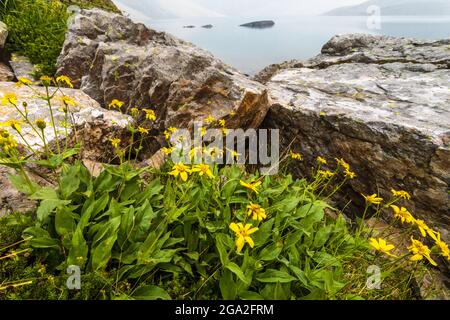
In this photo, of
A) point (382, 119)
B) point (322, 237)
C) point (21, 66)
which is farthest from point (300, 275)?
point (21, 66)

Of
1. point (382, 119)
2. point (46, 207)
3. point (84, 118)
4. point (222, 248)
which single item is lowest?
point (222, 248)

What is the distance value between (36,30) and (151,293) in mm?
5532

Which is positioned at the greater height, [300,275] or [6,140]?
[6,140]

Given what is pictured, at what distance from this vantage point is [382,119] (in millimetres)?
3811

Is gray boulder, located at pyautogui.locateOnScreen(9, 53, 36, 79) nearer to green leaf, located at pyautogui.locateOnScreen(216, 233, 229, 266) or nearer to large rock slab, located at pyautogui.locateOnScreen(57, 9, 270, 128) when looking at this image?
large rock slab, located at pyautogui.locateOnScreen(57, 9, 270, 128)

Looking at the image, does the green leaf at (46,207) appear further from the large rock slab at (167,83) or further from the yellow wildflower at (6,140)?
the large rock slab at (167,83)

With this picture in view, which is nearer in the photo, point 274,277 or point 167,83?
point 274,277

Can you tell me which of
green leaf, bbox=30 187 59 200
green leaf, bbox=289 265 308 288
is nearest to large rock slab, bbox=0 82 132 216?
green leaf, bbox=30 187 59 200

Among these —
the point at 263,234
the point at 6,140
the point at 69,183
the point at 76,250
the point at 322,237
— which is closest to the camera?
the point at 6,140

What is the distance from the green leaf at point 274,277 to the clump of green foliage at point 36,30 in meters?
4.72

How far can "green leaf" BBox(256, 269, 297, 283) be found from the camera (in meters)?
2.17

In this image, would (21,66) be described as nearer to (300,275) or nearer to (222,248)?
(222,248)

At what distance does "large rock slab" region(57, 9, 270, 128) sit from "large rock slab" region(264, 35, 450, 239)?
2.58 ft

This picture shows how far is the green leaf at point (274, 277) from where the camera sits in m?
2.17
